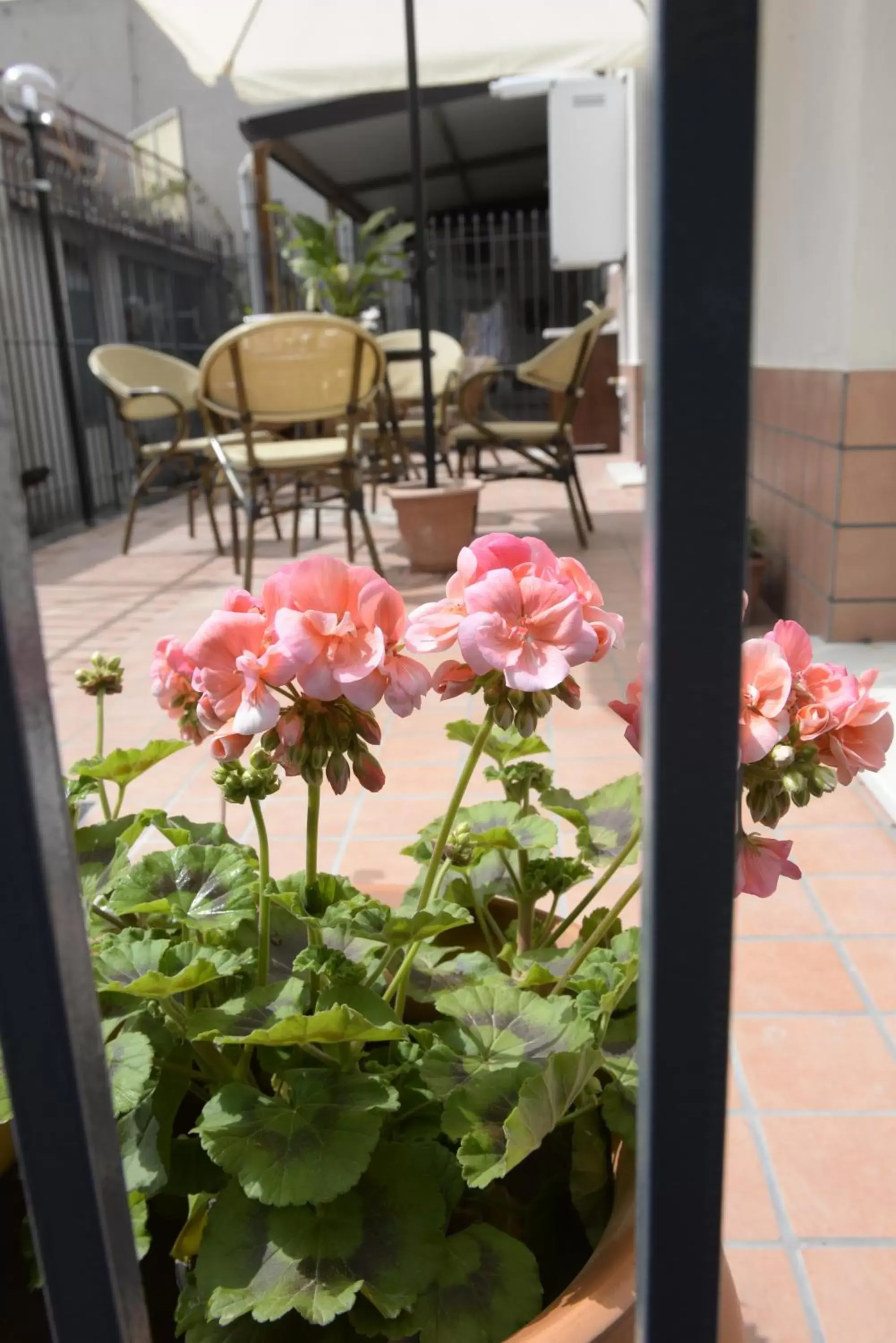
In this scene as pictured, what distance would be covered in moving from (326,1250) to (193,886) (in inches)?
10.3

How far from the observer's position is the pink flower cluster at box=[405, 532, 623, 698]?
60 cm

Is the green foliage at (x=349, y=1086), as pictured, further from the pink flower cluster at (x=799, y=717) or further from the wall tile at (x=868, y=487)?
the wall tile at (x=868, y=487)

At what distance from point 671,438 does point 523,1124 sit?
1.42 feet

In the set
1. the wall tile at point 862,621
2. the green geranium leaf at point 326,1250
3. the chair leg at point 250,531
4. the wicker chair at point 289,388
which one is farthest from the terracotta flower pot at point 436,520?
the green geranium leaf at point 326,1250

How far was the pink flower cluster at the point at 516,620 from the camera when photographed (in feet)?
1.97

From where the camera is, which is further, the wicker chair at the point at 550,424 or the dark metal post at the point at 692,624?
the wicker chair at the point at 550,424

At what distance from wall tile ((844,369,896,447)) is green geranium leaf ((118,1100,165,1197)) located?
248cm

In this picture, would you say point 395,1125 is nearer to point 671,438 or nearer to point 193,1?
point 671,438

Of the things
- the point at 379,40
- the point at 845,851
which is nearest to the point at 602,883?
the point at 845,851

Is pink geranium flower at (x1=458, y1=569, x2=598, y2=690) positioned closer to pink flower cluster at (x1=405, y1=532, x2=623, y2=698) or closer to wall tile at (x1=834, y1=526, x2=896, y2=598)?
pink flower cluster at (x1=405, y1=532, x2=623, y2=698)

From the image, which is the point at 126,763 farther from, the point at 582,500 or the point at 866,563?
the point at 582,500

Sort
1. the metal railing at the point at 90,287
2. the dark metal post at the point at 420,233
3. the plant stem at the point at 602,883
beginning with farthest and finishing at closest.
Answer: the metal railing at the point at 90,287 < the dark metal post at the point at 420,233 < the plant stem at the point at 602,883

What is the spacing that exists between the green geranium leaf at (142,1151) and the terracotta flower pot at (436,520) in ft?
11.1

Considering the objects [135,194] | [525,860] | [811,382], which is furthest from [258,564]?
[135,194]
